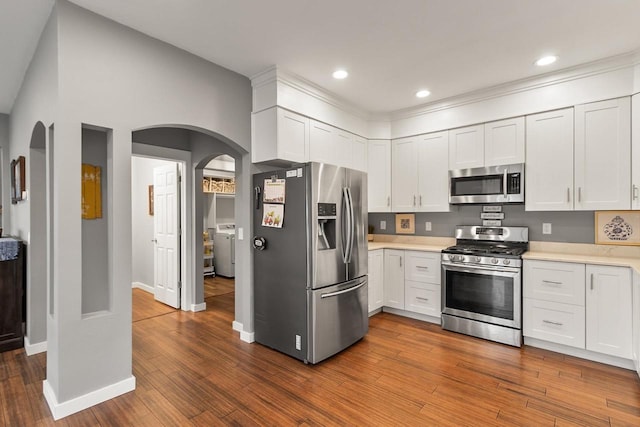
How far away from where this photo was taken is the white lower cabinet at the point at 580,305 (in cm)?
273

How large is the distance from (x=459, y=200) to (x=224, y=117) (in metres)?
2.84

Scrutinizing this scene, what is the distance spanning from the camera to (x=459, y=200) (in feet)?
12.6

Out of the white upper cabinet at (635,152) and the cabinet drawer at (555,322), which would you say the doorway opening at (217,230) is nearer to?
the cabinet drawer at (555,322)

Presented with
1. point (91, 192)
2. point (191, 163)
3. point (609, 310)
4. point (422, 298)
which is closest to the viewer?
point (91, 192)

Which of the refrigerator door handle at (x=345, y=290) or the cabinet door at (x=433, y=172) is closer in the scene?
the refrigerator door handle at (x=345, y=290)

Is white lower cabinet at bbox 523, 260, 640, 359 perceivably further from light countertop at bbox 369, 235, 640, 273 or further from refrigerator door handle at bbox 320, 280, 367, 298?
refrigerator door handle at bbox 320, 280, 367, 298

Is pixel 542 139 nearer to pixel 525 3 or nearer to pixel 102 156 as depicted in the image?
pixel 525 3

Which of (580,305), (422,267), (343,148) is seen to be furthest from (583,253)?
(343,148)

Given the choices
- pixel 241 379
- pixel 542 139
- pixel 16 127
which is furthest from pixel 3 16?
pixel 542 139

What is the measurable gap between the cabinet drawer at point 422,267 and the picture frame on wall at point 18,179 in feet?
14.4

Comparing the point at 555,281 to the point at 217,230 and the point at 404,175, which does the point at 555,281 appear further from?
the point at 217,230

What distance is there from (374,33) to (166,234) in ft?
12.8

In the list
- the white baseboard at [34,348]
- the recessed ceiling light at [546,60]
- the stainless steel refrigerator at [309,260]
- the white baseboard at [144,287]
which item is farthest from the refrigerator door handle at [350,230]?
the white baseboard at [144,287]

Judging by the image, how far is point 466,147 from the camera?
3828 mm
